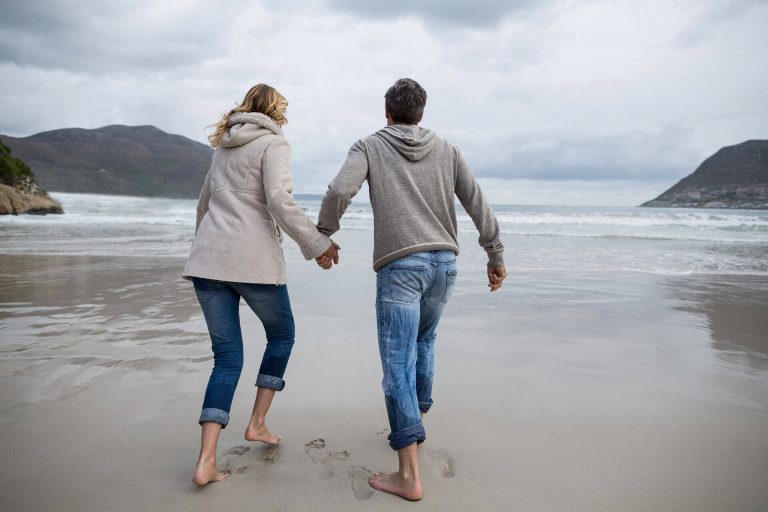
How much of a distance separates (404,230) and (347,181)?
0.36m

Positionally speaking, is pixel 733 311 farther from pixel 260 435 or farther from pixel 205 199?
pixel 205 199

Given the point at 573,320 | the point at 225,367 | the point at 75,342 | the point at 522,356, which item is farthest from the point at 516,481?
the point at 75,342

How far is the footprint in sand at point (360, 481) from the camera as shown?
222 cm

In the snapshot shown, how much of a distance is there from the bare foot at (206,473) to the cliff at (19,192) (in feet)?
91.1

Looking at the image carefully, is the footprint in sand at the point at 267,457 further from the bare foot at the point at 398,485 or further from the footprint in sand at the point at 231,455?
the bare foot at the point at 398,485

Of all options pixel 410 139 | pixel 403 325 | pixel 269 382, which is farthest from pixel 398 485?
pixel 410 139

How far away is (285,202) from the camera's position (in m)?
2.31

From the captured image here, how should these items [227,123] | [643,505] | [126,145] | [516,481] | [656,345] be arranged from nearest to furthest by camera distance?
[643,505] < [516,481] < [227,123] < [656,345] < [126,145]

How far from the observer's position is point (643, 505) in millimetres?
2125

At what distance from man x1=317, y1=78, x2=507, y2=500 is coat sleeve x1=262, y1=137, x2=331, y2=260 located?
0.39 ft

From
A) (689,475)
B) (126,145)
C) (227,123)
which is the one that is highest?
(126,145)

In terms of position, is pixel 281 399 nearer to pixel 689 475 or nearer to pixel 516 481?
pixel 516 481

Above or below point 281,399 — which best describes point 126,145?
above

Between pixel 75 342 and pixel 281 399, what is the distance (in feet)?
7.30
